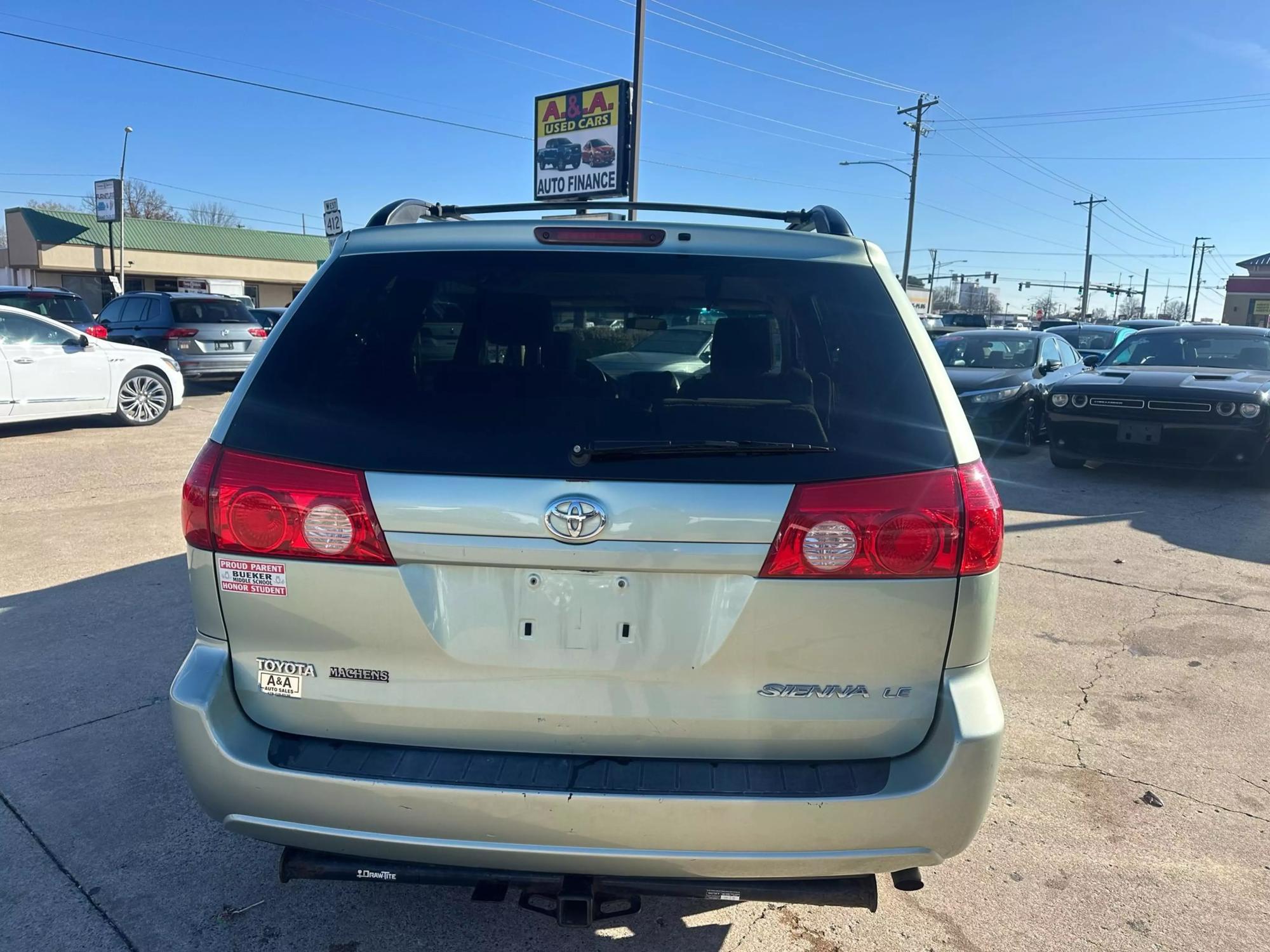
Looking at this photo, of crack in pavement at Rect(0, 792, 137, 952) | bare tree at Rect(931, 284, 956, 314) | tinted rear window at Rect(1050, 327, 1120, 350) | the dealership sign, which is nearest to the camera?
crack in pavement at Rect(0, 792, 137, 952)

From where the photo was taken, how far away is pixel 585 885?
1.97 m

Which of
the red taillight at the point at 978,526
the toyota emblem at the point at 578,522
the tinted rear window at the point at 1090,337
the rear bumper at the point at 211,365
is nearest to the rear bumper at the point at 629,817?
the red taillight at the point at 978,526

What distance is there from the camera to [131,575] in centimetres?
557

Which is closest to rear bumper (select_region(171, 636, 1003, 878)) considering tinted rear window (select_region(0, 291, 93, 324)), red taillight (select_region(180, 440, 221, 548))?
red taillight (select_region(180, 440, 221, 548))

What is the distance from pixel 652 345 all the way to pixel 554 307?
68cm

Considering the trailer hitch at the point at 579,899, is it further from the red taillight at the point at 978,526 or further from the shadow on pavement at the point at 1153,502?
the shadow on pavement at the point at 1153,502

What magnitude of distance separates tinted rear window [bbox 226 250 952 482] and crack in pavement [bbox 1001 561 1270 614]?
4.46 metres

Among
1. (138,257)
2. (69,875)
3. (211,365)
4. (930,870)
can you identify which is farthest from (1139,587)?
(138,257)

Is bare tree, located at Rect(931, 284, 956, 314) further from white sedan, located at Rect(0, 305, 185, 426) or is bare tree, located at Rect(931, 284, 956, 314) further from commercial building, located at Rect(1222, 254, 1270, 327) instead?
white sedan, located at Rect(0, 305, 185, 426)

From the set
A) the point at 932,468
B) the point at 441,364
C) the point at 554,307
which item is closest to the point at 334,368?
the point at 441,364

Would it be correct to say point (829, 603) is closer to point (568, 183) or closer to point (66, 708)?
point (66, 708)

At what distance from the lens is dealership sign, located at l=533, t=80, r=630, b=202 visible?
20.2 metres

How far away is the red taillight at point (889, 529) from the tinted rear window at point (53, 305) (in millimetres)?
14612

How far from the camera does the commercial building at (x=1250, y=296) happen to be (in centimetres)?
6738
